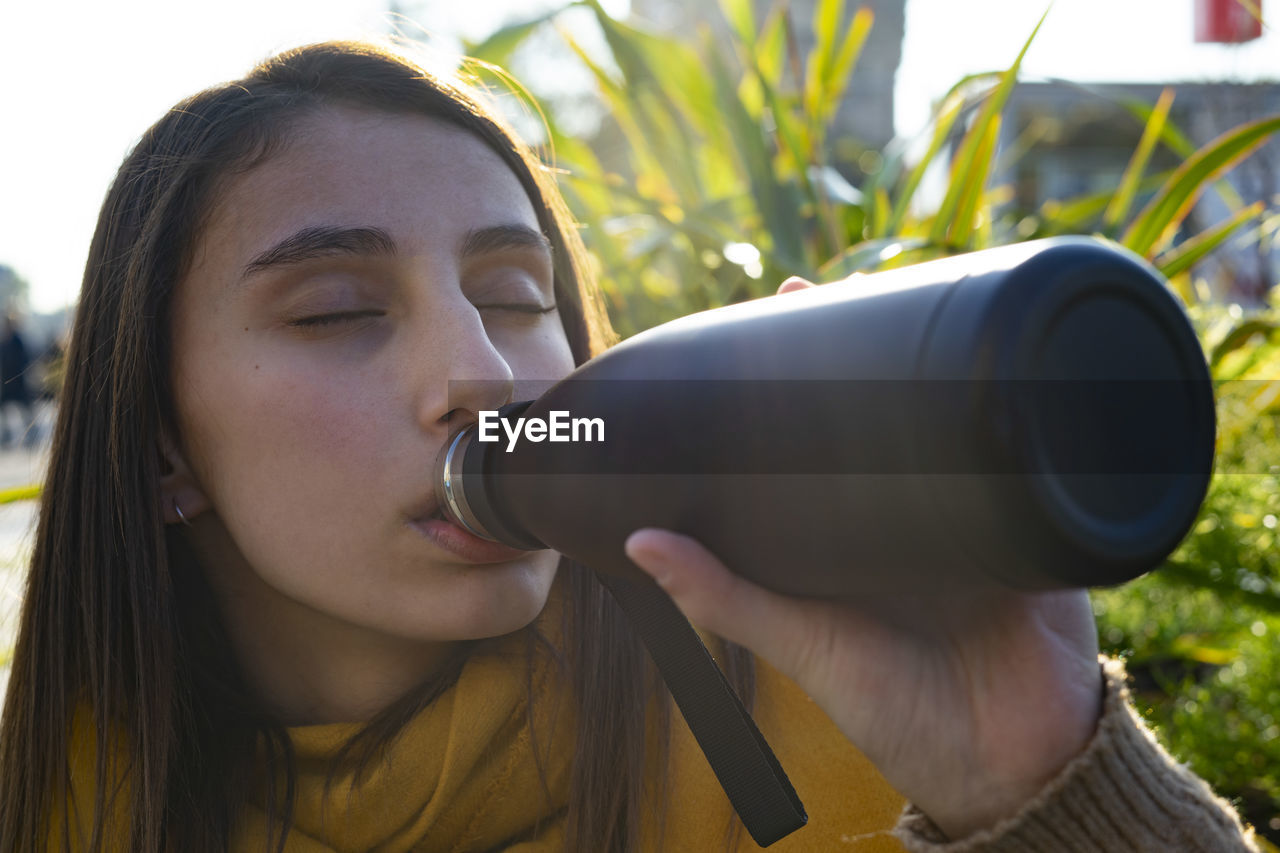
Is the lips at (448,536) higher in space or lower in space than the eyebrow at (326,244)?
lower

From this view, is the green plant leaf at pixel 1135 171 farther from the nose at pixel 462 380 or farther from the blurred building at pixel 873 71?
the blurred building at pixel 873 71

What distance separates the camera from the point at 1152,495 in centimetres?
50

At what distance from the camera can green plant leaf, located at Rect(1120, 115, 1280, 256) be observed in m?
1.48

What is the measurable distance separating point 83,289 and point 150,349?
0.64ft

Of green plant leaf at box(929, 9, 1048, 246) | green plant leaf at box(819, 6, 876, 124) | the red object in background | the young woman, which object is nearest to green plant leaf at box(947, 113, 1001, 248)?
green plant leaf at box(929, 9, 1048, 246)

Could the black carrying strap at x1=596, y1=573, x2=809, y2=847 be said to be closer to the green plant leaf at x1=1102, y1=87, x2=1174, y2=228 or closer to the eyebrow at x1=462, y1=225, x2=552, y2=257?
the eyebrow at x1=462, y1=225, x2=552, y2=257

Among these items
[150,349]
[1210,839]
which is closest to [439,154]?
[150,349]

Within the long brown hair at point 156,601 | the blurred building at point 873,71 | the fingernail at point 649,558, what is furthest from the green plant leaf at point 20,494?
the blurred building at point 873,71

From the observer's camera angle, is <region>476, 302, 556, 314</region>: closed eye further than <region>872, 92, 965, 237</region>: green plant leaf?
No

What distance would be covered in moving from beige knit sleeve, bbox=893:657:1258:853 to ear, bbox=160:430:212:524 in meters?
0.86

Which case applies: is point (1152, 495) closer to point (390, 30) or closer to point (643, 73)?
point (390, 30)

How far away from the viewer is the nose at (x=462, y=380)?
2.84 ft

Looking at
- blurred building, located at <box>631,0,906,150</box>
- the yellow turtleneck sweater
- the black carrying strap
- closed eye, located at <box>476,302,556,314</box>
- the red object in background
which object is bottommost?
the yellow turtleneck sweater

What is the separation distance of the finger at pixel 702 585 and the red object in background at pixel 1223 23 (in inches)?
→ 129
